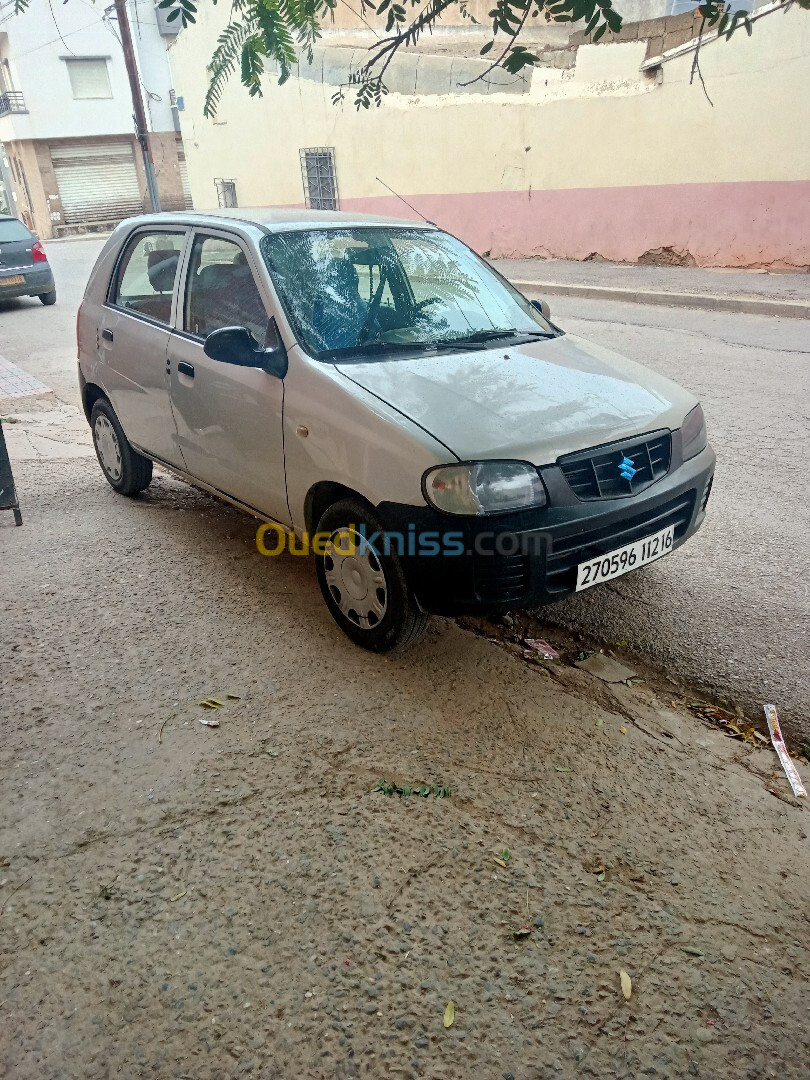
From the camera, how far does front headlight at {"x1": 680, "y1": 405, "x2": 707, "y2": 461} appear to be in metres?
3.26

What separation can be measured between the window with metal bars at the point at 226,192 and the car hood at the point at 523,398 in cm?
2204

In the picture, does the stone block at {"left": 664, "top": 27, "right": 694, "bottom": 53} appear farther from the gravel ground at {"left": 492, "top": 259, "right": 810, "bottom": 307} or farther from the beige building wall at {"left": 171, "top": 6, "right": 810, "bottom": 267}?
the gravel ground at {"left": 492, "top": 259, "right": 810, "bottom": 307}

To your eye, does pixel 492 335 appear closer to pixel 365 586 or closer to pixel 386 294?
pixel 386 294

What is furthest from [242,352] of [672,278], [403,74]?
[403,74]

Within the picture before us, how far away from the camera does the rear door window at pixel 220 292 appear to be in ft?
11.6

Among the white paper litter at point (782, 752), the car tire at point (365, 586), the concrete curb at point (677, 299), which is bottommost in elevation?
the white paper litter at point (782, 752)

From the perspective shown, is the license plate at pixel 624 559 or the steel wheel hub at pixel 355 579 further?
the steel wheel hub at pixel 355 579

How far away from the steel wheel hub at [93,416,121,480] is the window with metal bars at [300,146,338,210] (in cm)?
1600

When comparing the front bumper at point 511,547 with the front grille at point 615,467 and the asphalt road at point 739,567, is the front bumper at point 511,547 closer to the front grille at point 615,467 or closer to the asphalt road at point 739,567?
the front grille at point 615,467

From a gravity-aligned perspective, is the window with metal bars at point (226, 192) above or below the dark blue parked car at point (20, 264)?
above

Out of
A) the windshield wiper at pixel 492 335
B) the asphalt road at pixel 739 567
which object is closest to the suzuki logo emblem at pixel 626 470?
the asphalt road at pixel 739 567

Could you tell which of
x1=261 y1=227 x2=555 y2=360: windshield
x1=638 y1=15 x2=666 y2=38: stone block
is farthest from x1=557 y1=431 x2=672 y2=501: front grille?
x1=638 y1=15 x2=666 y2=38: stone block

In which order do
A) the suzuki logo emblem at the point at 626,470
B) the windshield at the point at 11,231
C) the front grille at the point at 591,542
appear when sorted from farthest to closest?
the windshield at the point at 11,231
the suzuki logo emblem at the point at 626,470
the front grille at the point at 591,542

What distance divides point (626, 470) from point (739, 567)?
1399 mm
